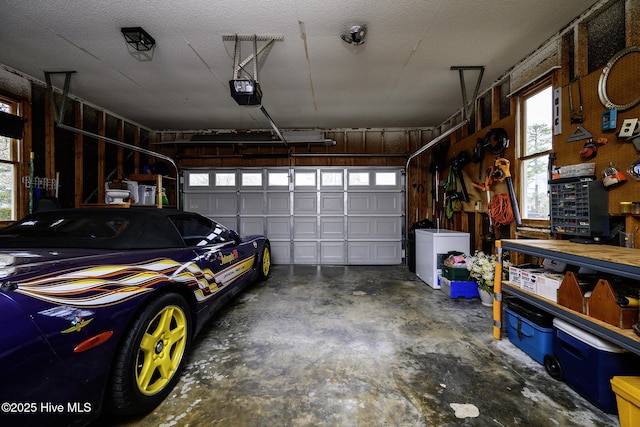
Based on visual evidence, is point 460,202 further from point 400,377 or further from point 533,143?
point 400,377

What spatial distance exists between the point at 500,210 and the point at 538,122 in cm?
120

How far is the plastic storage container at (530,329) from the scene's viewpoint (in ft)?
6.60

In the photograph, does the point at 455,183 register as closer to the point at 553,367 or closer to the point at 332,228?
the point at 332,228

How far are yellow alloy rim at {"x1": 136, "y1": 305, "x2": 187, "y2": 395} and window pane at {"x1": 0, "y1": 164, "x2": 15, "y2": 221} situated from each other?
365 centimetres

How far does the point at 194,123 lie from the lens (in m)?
5.88

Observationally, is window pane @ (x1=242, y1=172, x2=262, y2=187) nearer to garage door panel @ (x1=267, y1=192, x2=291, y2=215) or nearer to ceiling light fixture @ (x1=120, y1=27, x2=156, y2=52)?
garage door panel @ (x1=267, y1=192, x2=291, y2=215)

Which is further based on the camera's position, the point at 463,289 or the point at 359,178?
the point at 359,178

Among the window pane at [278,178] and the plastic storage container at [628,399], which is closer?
the plastic storage container at [628,399]

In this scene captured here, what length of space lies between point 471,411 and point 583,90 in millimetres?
3128

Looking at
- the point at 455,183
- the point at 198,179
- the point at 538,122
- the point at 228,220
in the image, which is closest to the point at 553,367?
the point at 538,122

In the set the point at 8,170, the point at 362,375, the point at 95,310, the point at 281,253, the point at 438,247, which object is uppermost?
the point at 8,170

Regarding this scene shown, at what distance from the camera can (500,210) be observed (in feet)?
11.7

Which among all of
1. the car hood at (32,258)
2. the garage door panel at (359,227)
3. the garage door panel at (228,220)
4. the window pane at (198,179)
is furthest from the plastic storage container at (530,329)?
the window pane at (198,179)

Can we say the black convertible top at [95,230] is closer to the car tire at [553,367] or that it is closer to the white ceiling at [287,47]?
the white ceiling at [287,47]
